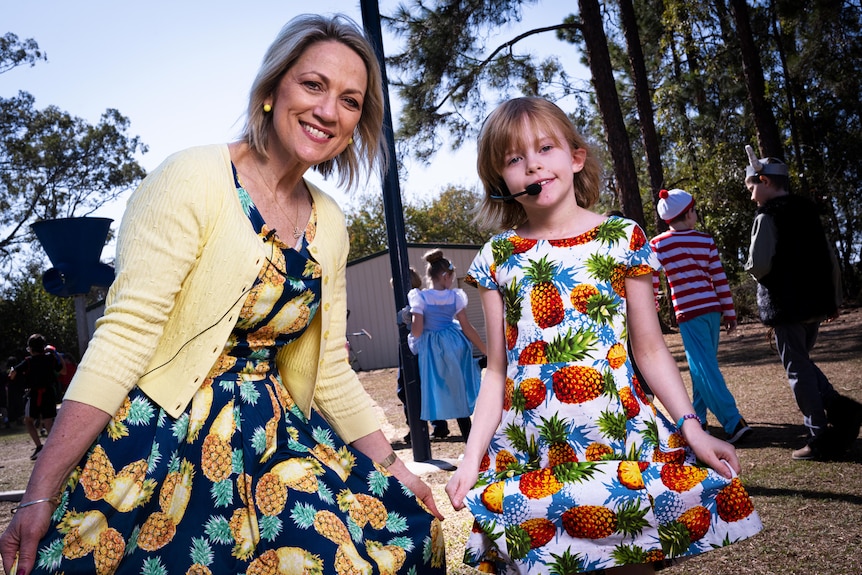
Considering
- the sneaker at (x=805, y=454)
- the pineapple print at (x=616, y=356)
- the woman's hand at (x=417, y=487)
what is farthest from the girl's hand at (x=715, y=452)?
the sneaker at (x=805, y=454)

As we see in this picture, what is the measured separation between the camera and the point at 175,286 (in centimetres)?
182

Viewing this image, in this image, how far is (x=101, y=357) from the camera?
166cm

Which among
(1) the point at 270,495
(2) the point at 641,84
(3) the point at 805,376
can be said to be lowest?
(3) the point at 805,376

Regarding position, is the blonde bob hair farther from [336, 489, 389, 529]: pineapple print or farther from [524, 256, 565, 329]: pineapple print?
[336, 489, 389, 529]: pineapple print

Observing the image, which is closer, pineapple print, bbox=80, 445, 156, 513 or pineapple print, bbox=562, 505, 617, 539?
pineapple print, bbox=80, 445, 156, 513

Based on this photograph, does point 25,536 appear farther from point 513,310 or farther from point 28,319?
point 28,319

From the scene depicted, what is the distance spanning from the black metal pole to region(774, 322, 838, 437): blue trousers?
9.70 ft

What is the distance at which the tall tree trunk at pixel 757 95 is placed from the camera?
1563cm

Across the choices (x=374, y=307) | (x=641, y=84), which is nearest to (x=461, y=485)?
(x=641, y=84)

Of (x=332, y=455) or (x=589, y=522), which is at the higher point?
(x=332, y=455)

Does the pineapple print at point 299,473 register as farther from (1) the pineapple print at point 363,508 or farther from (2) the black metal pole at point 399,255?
(2) the black metal pole at point 399,255

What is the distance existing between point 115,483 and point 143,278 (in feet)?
1.50

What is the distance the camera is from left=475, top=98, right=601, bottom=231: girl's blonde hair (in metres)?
2.33

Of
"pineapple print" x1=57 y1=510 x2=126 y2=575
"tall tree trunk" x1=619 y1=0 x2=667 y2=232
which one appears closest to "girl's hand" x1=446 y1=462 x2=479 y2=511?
"pineapple print" x1=57 y1=510 x2=126 y2=575
